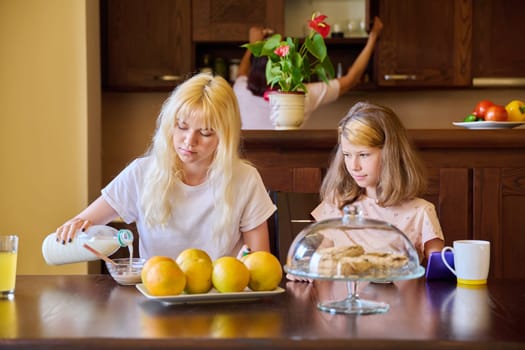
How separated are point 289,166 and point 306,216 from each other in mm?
735

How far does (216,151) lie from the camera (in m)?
2.17

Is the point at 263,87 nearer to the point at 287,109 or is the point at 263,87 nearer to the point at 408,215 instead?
the point at 287,109

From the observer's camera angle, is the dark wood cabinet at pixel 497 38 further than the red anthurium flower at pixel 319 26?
Yes

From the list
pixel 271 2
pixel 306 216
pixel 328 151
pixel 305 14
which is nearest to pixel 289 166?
pixel 328 151

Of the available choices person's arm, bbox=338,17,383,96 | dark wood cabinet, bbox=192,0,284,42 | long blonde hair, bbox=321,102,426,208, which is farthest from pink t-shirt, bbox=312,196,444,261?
dark wood cabinet, bbox=192,0,284,42

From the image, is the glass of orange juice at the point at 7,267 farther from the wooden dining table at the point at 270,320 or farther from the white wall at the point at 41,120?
the white wall at the point at 41,120

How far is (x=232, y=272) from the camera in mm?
1504

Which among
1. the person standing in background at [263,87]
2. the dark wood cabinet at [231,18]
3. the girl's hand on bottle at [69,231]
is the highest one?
the dark wood cabinet at [231,18]

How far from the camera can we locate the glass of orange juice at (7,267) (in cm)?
160

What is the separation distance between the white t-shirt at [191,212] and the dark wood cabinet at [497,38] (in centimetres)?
229

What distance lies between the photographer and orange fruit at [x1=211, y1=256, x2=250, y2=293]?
150cm

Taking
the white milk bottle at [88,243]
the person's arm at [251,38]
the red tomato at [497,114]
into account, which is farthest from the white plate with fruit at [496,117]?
the white milk bottle at [88,243]

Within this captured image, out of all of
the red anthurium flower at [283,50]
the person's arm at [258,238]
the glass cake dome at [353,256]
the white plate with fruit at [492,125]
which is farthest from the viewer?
the white plate with fruit at [492,125]

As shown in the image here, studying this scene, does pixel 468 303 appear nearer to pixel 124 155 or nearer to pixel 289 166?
pixel 289 166
